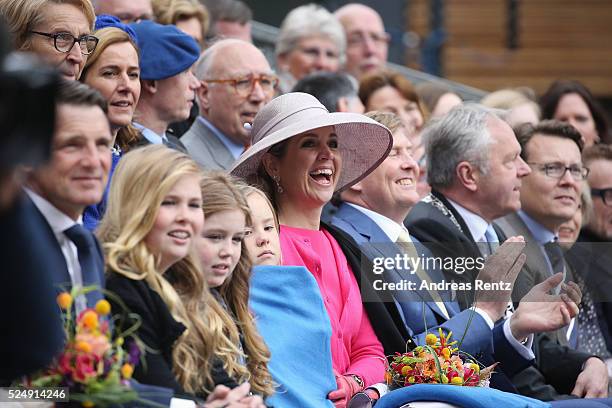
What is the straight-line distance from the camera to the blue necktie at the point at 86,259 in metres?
3.77

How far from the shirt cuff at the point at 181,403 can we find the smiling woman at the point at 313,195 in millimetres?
1627

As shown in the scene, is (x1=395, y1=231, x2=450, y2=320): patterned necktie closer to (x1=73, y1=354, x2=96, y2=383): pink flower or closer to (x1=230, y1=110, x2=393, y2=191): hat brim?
(x1=230, y1=110, x2=393, y2=191): hat brim

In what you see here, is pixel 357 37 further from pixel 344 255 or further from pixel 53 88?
pixel 53 88

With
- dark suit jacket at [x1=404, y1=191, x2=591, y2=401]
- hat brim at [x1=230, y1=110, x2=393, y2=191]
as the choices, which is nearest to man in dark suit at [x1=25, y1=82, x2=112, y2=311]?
hat brim at [x1=230, y1=110, x2=393, y2=191]

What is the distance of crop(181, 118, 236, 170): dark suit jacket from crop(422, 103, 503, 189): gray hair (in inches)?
42.3

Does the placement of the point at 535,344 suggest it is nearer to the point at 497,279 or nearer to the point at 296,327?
the point at 497,279

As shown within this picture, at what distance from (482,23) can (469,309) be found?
950cm

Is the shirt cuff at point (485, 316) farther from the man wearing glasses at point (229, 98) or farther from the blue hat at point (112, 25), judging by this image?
the blue hat at point (112, 25)

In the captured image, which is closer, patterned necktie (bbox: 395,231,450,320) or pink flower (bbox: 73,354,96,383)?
pink flower (bbox: 73,354,96,383)

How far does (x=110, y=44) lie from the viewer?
5676 millimetres

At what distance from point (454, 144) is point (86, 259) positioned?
3.51 m

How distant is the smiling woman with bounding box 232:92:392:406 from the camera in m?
5.57

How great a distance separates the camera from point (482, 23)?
1500cm

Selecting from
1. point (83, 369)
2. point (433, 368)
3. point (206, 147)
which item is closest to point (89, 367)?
point (83, 369)
